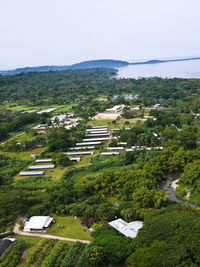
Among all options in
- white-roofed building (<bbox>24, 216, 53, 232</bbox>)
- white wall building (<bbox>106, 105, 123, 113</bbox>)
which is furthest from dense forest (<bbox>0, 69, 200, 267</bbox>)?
white wall building (<bbox>106, 105, 123, 113</bbox>)

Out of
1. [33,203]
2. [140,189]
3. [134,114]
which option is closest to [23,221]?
[33,203]

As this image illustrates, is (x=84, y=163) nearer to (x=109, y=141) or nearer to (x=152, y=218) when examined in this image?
(x=109, y=141)

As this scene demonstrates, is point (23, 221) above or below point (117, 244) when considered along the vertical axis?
below

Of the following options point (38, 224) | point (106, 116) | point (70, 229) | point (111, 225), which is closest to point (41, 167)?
point (38, 224)

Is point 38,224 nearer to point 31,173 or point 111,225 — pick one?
point 111,225

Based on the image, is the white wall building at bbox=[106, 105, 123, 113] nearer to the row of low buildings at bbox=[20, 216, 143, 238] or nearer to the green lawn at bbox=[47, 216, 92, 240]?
the green lawn at bbox=[47, 216, 92, 240]

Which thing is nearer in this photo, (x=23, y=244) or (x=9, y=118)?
(x=23, y=244)
